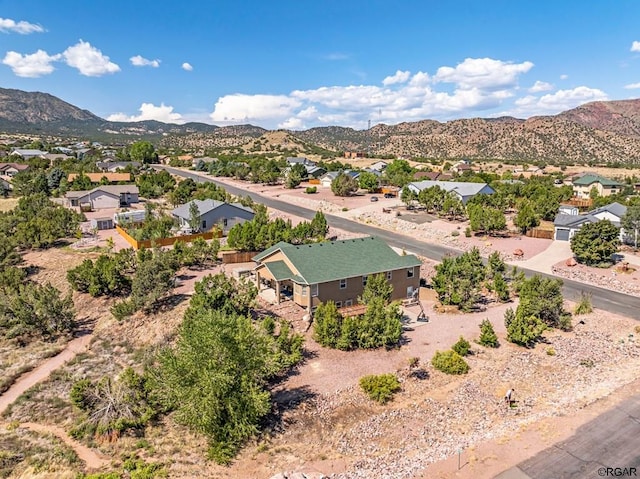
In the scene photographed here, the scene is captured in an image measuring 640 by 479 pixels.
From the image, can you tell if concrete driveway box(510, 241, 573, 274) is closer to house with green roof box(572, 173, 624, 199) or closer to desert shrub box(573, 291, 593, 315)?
desert shrub box(573, 291, 593, 315)

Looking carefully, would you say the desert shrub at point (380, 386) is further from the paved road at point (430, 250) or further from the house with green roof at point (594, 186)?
the house with green roof at point (594, 186)

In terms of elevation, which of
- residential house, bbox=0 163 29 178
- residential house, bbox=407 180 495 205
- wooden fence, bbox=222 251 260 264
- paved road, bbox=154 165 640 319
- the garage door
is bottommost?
paved road, bbox=154 165 640 319

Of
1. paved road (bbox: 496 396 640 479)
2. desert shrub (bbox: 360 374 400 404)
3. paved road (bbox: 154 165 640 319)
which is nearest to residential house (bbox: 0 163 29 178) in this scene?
paved road (bbox: 154 165 640 319)

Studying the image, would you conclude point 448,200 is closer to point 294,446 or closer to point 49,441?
point 294,446

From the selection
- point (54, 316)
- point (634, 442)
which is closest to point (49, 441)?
point (54, 316)

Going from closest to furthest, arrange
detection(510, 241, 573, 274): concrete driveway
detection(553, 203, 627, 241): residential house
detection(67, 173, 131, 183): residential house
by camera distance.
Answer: detection(510, 241, 573, 274): concrete driveway
detection(553, 203, 627, 241): residential house
detection(67, 173, 131, 183): residential house

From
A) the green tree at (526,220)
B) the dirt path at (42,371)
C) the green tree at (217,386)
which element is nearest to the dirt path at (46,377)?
the dirt path at (42,371)
